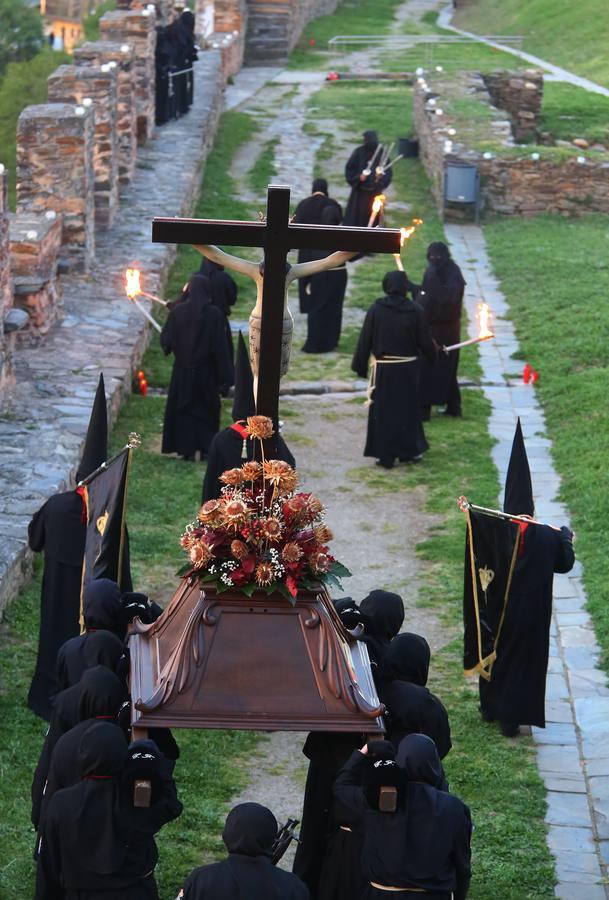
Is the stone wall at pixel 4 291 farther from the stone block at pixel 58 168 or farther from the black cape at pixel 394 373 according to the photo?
the stone block at pixel 58 168

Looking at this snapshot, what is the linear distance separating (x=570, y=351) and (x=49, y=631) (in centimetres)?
909

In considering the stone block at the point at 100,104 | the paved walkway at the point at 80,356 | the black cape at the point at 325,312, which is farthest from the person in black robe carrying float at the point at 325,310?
the stone block at the point at 100,104

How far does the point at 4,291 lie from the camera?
13.6 metres

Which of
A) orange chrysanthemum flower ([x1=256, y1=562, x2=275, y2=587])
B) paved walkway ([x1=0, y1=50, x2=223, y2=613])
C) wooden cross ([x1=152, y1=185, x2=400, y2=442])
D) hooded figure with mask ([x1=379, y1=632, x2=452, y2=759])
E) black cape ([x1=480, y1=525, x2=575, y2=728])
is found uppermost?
wooden cross ([x1=152, y1=185, x2=400, y2=442])

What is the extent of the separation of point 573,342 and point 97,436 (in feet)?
30.9

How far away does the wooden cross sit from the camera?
7031 mm

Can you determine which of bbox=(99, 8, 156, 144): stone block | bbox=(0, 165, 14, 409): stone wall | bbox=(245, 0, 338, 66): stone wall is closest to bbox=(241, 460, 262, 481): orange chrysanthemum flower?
bbox=(0, 165, 14, 409): stone wall

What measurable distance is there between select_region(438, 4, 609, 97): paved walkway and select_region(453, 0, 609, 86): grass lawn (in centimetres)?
19

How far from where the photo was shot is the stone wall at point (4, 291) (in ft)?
43.3

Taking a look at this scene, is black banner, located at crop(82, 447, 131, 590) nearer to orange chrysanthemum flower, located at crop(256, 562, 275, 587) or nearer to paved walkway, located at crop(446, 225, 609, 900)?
orange chrysanthemum flower, located at crop(256, 562, 275, 587)

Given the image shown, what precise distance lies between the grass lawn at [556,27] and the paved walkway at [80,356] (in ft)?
46.0

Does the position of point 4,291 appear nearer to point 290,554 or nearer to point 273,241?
point 273,241

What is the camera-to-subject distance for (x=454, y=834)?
20.7 ft

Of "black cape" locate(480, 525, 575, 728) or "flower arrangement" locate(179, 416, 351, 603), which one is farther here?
"black cape" locate(480, 525, 575, 728)
